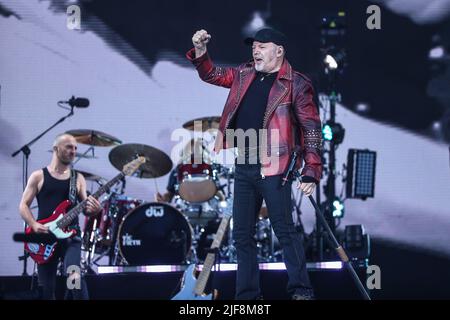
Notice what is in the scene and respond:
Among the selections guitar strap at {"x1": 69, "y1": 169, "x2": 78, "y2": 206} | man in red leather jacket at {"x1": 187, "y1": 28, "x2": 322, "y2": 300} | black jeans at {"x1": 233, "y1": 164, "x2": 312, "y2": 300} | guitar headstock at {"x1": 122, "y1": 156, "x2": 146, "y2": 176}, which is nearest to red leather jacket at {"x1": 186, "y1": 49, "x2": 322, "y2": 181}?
man in red leather jacket at {"x1": 187, "y1": 28, "x2": 322, "y2": 300}

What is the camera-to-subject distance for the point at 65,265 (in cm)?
617

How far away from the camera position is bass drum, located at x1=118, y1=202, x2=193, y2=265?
7367mm

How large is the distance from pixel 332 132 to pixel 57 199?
10.3ft

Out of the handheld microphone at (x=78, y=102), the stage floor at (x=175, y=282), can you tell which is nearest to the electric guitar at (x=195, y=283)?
the stage floor at (x=175, y=282)

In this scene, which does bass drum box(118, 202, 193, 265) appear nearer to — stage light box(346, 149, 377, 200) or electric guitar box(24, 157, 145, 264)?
electric guitar box(24, 157, 145, 264)

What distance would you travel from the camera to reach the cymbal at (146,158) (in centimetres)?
763

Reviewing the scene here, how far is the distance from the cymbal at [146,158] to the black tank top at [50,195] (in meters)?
1.40

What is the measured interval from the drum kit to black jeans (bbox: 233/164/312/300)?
88.0 inches

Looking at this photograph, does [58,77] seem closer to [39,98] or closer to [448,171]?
[39,98]

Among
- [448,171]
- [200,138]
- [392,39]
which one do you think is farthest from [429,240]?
[200,138]

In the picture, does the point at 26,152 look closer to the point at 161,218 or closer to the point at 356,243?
the point at 161,218
